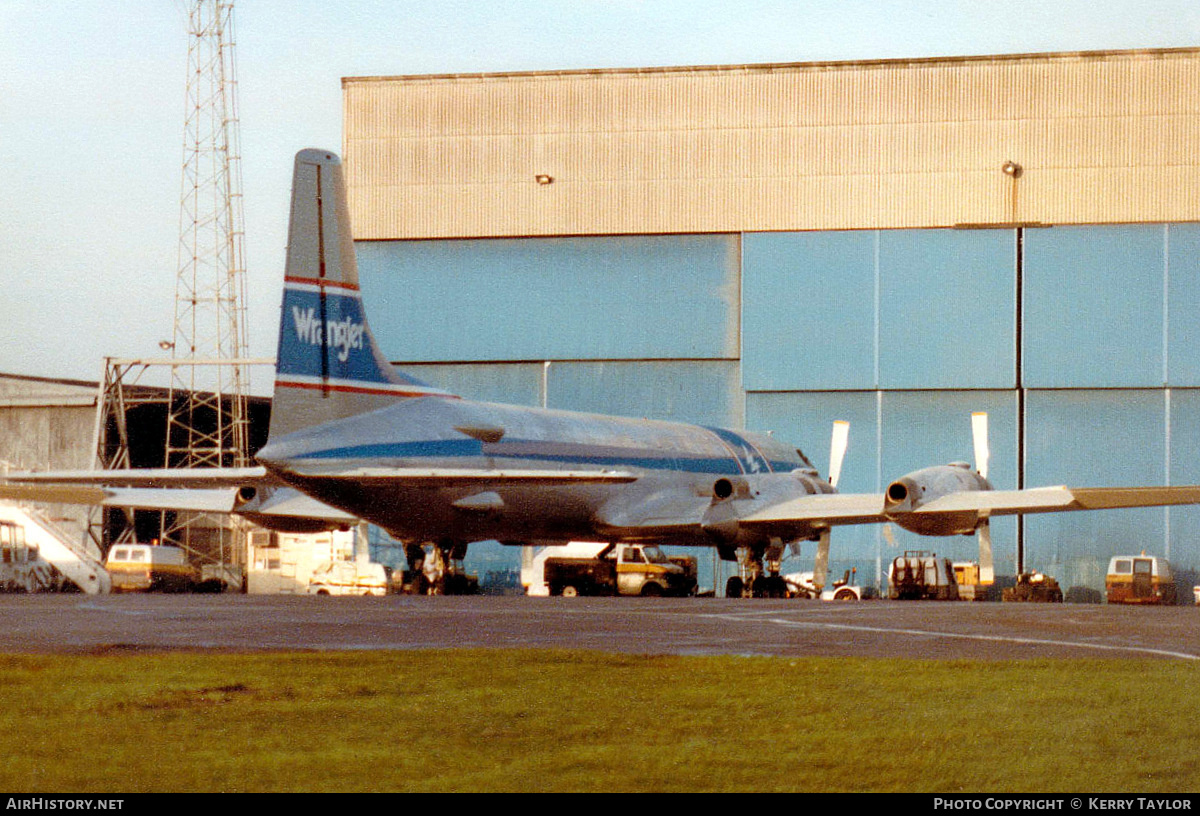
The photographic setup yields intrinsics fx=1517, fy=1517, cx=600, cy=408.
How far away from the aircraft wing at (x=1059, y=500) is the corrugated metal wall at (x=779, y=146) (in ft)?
68.4

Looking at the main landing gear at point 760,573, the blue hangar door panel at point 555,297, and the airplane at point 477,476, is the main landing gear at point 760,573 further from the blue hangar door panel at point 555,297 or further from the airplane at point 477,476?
the blue hangar door panel at point 555,297

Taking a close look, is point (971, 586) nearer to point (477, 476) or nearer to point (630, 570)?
point (630, 570)

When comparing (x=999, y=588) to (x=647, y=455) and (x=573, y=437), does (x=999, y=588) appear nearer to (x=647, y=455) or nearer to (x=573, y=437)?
(x=647, y=455)

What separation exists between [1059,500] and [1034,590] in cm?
1676

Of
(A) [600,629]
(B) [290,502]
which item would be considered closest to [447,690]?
(A) [600,629]

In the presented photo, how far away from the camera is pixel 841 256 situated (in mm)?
54250

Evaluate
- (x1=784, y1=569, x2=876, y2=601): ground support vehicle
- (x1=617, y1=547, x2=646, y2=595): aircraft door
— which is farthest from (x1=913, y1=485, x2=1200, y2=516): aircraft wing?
(x1=784, y1=569, x2=876, y2=601): ground support vehicle

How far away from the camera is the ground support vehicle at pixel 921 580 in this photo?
48.0 metres

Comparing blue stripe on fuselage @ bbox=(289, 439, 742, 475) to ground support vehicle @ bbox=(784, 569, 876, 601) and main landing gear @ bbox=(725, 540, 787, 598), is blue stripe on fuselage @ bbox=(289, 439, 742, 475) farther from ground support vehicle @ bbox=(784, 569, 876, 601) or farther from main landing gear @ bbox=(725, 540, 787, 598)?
ground support vehicle @ bbox=(784, 569, 876, 601)

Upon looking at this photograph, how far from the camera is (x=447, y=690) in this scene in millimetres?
11727

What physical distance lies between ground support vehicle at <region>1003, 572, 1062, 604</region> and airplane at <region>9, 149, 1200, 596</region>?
8.86 meters

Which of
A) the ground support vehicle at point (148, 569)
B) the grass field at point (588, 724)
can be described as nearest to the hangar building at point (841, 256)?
the ground support vehicle at point (148, 569)

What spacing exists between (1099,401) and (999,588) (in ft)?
24.1

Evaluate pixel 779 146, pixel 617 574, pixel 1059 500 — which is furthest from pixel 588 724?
pixel 779 146
